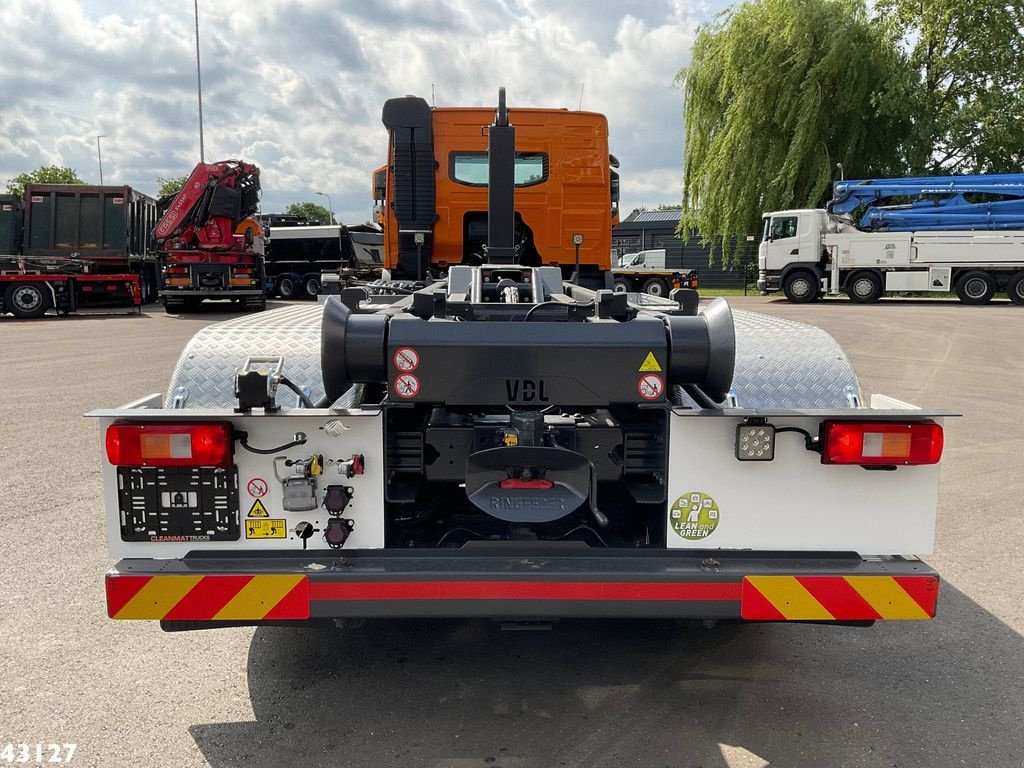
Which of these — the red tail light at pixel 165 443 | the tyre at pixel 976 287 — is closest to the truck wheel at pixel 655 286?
the tyre at pixel 976 287

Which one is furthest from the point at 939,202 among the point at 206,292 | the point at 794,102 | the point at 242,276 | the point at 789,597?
the point at 789,597

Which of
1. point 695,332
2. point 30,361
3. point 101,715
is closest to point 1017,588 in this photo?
point 695,332

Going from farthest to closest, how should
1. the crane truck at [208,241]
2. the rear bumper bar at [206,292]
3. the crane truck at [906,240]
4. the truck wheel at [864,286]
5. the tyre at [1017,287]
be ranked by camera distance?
1. the truck wheel at [864,286]
2. the crane truck at [906,240]
3. the tyre at [1017,287]
4. the rear bumper bar at [206,292]
5. the crane truck at [208,241]

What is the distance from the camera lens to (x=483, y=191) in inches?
234

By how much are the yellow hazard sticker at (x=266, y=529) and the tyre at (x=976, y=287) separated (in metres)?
25.7

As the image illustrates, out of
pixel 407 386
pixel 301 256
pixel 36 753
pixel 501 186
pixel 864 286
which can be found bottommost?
pixel 36 753

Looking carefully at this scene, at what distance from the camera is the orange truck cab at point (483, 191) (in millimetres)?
5832

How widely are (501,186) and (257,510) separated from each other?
2360 millimetres

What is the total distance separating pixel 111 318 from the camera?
64.2 ft

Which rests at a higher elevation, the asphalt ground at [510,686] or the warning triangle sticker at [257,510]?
the warning triangle sticker at [257,510]

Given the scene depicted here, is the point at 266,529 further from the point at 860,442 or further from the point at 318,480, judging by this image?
the point at 860,442

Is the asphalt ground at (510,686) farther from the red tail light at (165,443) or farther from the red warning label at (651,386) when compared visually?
the red warning label at (651,386)

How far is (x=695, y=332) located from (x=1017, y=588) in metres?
2.59

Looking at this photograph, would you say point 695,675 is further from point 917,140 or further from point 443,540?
point 917,140
